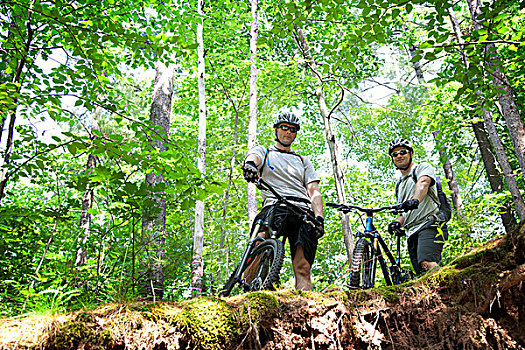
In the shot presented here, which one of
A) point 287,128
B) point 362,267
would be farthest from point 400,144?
point 362,267

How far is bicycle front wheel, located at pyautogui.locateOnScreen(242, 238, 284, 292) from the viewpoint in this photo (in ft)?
10.7

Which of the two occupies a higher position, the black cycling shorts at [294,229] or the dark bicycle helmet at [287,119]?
the dark bicycle helmet at [287,119]

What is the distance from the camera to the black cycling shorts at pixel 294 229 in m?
3.96

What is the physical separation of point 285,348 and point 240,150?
11308mm

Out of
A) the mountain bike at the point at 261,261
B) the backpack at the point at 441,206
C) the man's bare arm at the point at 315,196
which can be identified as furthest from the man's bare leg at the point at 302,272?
the backpack at the point at 441,206

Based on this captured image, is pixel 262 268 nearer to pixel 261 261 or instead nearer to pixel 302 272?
pixel 261 261

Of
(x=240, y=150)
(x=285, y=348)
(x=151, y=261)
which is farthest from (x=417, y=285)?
(x=240, y=150)

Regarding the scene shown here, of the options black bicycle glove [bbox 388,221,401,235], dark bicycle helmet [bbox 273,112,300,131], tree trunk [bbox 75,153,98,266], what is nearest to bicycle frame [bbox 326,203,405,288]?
black bicycle glove [bbox 388,221,401,235]

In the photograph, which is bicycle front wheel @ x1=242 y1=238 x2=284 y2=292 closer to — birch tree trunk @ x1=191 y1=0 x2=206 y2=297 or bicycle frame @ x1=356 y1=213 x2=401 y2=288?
bicycle frame @ x1=356 y1=213 x2=401 y2=288

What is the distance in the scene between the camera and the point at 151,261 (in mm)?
4070

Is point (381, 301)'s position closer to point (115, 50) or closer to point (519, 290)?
point (519, 290)

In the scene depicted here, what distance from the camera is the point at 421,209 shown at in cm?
464

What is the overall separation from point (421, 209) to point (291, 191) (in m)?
1.80

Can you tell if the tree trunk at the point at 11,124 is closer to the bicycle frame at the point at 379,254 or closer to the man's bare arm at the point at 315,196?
the man's bare arm at the point at 315,196
